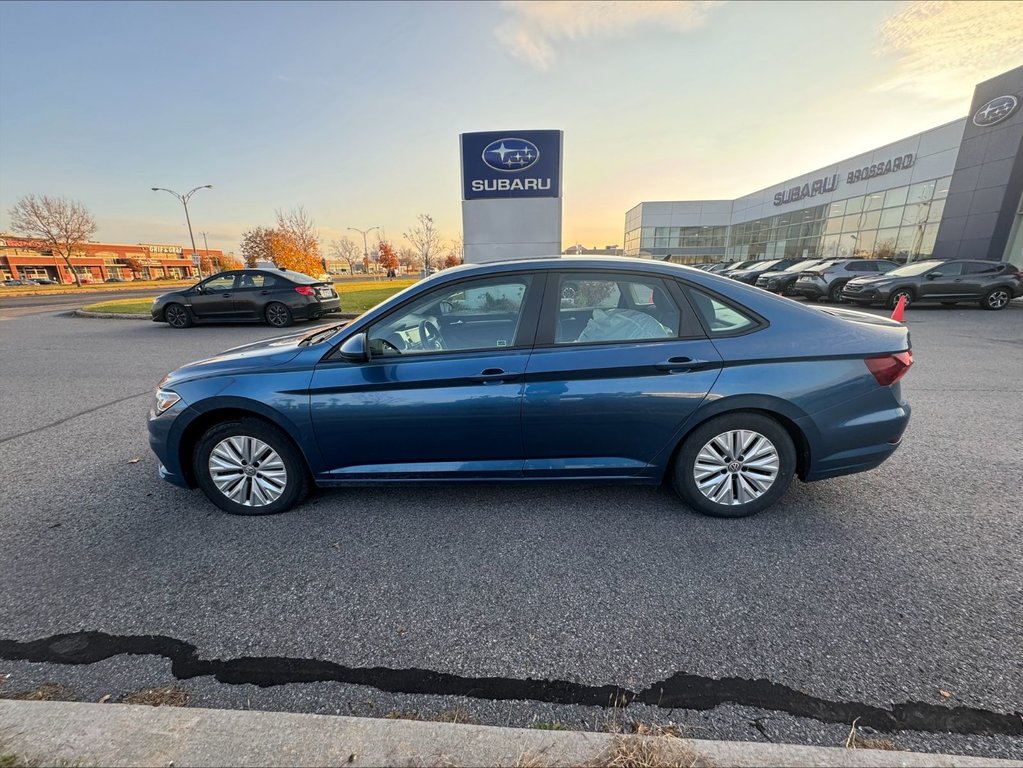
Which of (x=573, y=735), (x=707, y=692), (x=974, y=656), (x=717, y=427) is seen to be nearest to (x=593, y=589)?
(x=707, y=692)

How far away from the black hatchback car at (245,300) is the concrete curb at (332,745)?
35.7 feet

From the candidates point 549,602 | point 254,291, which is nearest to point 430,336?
point 549,602

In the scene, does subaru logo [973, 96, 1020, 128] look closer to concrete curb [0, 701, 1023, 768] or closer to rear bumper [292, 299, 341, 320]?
rear bumper [292, 299, 341, 320]

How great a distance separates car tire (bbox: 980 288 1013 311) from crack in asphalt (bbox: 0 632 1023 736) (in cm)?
1833

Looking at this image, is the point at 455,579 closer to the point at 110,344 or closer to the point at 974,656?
the point at 974,656

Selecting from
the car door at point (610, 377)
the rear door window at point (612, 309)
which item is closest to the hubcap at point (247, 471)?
the car door at point (610, 377)

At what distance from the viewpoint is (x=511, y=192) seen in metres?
12.4

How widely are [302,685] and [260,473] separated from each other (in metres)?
1.53

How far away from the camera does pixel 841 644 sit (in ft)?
6.28

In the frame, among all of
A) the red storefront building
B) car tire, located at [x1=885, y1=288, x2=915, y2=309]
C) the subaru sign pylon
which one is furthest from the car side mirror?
the red storefront building

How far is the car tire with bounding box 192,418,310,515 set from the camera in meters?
2.86

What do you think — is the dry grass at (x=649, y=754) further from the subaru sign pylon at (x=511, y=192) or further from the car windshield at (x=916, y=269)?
the car windshield at (x=916, y=269)

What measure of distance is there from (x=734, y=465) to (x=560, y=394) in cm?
121

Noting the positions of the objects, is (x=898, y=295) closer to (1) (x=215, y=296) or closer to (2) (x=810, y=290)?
(2) (x=810, y=290)
